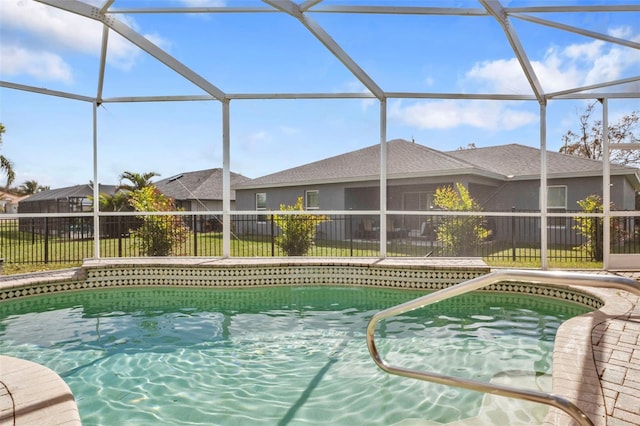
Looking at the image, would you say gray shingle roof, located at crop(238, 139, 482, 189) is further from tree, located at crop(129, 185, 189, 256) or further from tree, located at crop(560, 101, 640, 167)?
tree, located at crop(129, 185, 189, 256)

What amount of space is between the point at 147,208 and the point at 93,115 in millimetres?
2644

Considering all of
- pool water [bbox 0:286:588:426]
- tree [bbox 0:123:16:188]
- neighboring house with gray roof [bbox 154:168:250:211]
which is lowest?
pool water [bbox 0:286:588:426]

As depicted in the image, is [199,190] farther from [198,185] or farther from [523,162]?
[523,162]

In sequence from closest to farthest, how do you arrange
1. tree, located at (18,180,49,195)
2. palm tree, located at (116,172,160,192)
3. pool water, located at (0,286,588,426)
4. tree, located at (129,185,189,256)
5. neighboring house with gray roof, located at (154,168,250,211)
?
pool water, located at (0,286,588,426) → tree, located at (129,185,189,256) → palm tree, located at (116,172,160,192) → neighboring house with gray roof, located at (154,168,250,211) → tree, located at (18,180,49,195)

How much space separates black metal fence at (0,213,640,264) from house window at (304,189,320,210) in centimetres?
115

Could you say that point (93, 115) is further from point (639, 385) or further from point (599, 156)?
point (599, 156)

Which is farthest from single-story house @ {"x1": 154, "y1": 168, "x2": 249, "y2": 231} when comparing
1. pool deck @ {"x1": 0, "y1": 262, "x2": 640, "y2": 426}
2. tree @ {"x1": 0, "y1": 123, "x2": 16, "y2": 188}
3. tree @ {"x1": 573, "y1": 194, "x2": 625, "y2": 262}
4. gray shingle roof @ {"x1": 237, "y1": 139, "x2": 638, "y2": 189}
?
pool deck @ {"x1": 0, "y1": 262, "x2": 640, "y2": 426}

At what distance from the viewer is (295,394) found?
3.42m

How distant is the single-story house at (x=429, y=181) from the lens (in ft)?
43.8

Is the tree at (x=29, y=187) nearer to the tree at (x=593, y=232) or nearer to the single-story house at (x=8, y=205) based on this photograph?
the single-story house at (x=8, y=205)

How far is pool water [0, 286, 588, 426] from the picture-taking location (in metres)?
3.19

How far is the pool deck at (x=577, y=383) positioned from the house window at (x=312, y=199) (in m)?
13.6

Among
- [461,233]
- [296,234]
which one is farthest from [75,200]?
[461,233]

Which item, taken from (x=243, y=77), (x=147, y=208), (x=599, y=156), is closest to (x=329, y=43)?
(x=243, y=77)
